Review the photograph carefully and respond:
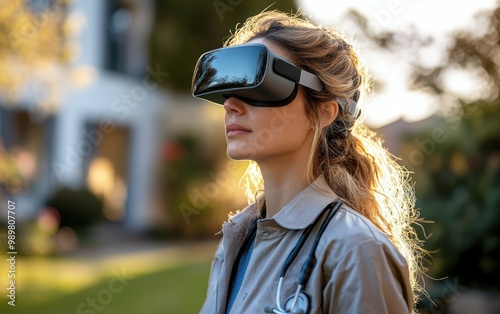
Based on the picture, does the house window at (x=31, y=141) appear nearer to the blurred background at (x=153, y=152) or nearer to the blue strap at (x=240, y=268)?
the blurred background at (x=153, y=152)

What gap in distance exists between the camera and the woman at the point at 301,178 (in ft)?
5.47

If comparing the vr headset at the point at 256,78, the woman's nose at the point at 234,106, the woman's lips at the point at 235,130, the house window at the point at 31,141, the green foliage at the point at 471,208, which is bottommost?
the house window at the point at 31,141

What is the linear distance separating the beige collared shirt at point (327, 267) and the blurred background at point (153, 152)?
555 mm

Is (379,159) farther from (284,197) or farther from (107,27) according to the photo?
(107,27)

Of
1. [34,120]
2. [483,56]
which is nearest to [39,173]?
[34,120]

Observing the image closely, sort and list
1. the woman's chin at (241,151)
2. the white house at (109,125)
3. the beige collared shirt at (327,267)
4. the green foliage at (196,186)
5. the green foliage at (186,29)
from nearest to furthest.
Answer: the beige collared shirt at (327,267), the woman's chin at (241,151), the white house at (109,125), the green foliage at (196,186), the green foliage at (186,29)

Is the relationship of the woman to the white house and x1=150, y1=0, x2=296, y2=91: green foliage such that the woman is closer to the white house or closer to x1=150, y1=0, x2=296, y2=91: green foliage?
the white house

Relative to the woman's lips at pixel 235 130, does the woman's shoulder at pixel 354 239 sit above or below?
below

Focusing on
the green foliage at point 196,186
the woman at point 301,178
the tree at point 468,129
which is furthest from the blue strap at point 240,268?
the green foliage at point 196,186

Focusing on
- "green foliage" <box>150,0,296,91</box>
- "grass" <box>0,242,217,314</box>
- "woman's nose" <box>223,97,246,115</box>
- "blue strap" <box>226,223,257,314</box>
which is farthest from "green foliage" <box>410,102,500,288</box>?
"green foliage" <box>150,0,296,91</box>

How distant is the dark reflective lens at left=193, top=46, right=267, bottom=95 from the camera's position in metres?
1.98

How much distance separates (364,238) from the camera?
1.64m

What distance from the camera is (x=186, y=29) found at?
15.8 m

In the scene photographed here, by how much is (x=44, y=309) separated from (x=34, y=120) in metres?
7.02
